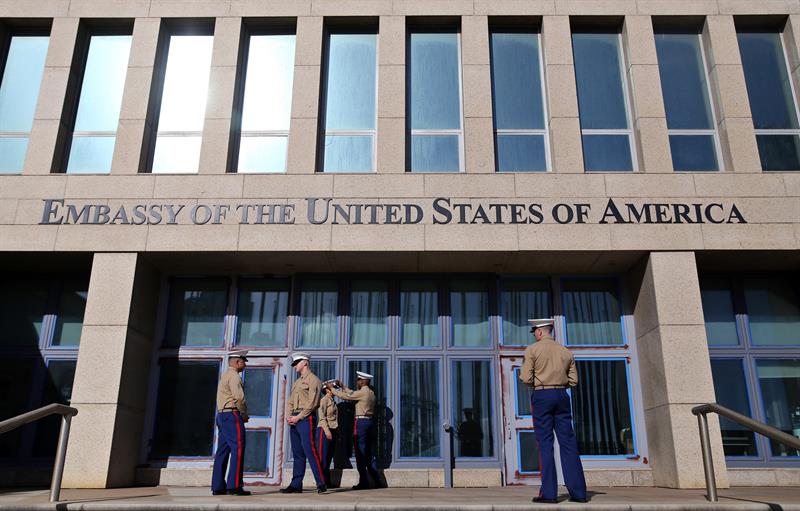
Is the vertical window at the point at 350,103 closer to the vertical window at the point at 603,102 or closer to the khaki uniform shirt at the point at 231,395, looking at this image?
the vertical window at the point at 603,102

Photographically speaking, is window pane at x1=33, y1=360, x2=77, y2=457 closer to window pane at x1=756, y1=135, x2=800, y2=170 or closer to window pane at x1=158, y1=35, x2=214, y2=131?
window pane at x1=158, y1=35, x2=214, y2=131

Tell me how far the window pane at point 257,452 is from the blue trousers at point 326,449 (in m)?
1.08

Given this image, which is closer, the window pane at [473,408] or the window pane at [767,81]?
the window pane at [473,408]

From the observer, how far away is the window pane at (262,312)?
11586 mm

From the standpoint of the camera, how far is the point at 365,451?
10.1m

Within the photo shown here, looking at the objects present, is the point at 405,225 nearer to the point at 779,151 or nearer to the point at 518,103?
the point at 518,103

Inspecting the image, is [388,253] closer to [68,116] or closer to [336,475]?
[336,475]

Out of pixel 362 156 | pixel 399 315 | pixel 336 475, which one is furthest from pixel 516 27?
pixel 336 475

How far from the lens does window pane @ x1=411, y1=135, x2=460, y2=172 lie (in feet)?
39.3

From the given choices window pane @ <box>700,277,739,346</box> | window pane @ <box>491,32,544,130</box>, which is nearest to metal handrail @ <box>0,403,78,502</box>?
window pane @ <box>491,32,544,130</box>

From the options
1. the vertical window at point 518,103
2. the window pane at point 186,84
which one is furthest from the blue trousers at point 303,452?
the window pane at point 186,84

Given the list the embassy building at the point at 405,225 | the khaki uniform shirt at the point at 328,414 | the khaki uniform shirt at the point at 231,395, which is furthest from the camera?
the embassy building at the point at 405,225

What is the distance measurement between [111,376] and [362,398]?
12.8 ft

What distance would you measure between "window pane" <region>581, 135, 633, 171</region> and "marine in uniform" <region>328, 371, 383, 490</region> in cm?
548
